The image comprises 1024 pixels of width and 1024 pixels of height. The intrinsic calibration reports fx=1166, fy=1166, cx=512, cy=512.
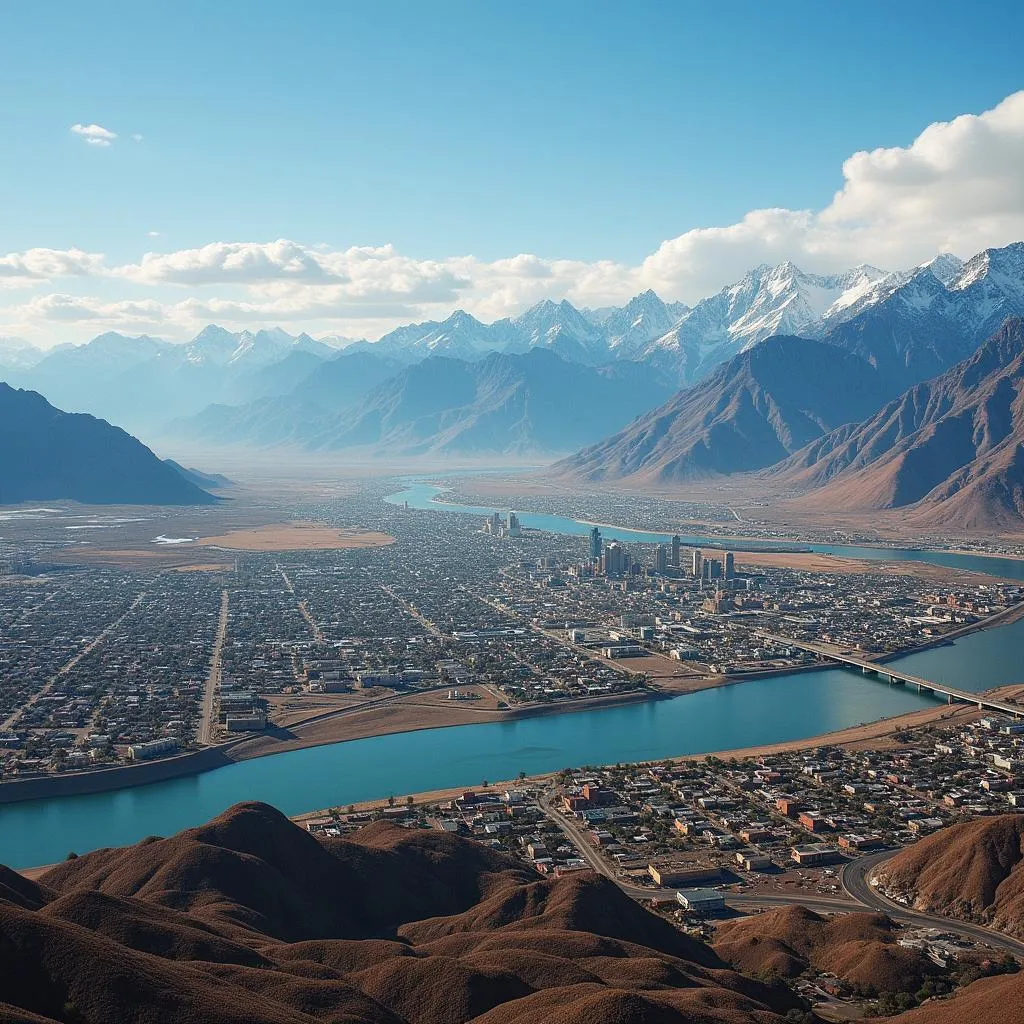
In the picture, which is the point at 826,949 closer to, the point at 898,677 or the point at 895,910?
the point at 895,910

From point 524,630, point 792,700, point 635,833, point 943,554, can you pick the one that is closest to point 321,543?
point 524,630

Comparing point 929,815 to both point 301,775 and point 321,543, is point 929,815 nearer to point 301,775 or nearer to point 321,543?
point 301,775

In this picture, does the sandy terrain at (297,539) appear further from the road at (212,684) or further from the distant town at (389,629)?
the road at (212,684)

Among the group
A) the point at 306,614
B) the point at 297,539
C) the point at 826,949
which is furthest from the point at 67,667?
the point at 297,539

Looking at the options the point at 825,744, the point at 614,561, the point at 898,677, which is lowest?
the point at 825,744

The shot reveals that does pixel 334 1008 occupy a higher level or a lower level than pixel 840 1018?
higher
